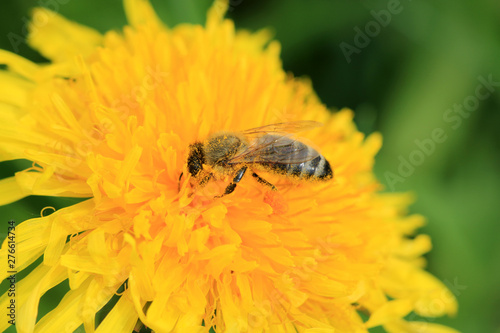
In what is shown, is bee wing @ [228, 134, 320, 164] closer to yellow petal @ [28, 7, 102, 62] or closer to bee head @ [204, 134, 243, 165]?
bee head @ [204, 134, 243, 165]

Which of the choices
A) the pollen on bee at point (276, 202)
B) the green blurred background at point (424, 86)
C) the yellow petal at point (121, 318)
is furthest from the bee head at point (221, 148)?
the green blurred background at point (424, 86)

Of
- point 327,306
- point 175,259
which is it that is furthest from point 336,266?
point 175,259

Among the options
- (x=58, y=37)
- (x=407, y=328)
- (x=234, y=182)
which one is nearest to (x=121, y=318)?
(x=234, y=182)

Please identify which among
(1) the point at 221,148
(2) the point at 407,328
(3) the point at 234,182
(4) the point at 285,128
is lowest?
(2) the point at 407,328

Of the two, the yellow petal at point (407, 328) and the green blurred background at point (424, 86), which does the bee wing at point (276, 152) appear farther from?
the green blurred background at point (424, 86)

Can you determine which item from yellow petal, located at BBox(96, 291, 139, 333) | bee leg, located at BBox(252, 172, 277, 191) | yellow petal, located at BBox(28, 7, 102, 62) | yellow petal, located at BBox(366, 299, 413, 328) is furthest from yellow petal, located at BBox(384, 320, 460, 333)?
yellow petal, located at BBox(28, 7, 102, 62)

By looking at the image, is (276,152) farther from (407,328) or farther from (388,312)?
(407,328)
